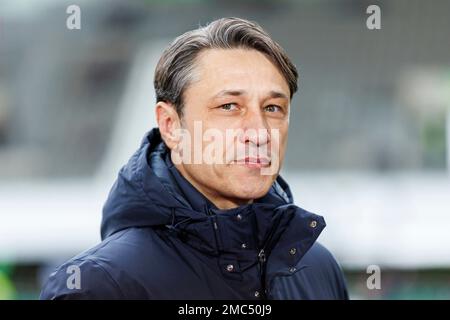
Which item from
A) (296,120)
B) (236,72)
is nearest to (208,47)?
(236,72)

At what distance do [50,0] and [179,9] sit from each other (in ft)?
3.79

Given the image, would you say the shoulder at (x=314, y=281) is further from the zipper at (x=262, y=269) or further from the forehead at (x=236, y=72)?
the forehead at (x=236, y=72)

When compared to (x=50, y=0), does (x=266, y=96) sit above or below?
below

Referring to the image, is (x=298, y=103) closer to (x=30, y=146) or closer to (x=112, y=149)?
(x=112, y=149)

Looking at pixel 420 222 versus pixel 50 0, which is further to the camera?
pixel 50 0

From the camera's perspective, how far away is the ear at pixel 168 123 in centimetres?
91

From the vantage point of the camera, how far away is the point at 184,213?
32.5 inches

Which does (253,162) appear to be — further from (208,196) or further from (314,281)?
(314,281)

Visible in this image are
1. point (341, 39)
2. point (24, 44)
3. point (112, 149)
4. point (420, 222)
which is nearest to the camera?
point (420, 222)

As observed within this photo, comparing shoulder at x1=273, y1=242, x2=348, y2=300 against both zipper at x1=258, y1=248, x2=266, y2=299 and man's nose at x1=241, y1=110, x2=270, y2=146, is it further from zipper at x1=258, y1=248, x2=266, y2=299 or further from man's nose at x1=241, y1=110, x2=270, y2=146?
man's nose at x1=241, y1=110, x2=270, y2=146

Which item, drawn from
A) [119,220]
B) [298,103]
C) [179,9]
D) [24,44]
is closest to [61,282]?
[119,220]

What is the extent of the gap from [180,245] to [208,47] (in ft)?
0.78

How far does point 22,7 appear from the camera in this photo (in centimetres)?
588

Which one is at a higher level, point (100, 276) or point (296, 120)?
point (296, 120)
